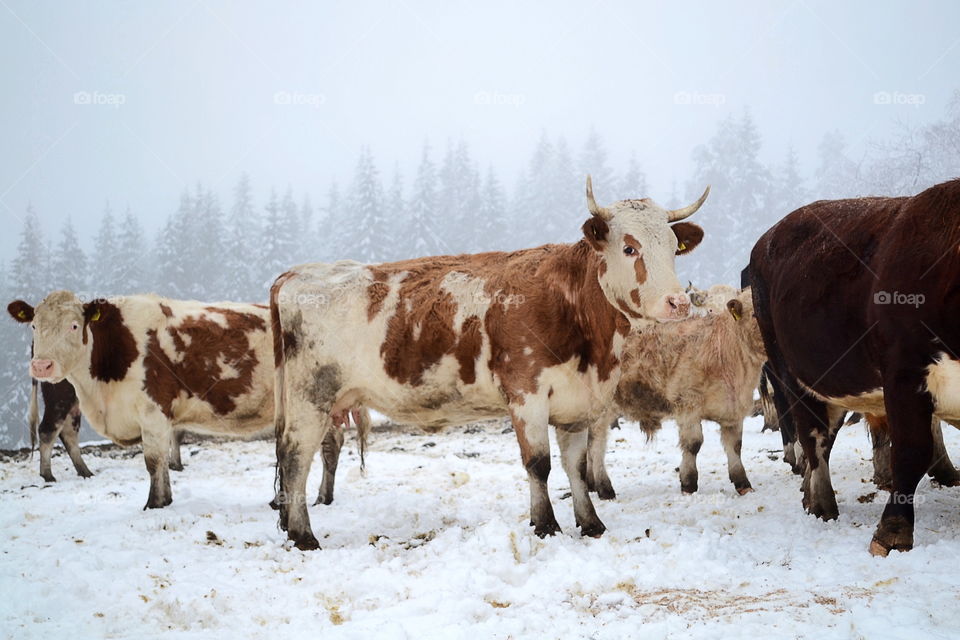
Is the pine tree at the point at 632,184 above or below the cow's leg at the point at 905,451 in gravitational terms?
above

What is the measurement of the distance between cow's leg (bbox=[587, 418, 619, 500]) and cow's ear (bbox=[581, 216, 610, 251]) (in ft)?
10.2

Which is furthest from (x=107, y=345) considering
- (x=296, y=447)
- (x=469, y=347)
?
(x=469, y=347)

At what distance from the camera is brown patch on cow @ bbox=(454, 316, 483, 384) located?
673 cm

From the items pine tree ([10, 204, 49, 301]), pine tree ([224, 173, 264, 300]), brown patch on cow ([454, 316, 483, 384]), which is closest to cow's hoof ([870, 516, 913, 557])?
brown patch on cow ([454, 316, 483, 384])

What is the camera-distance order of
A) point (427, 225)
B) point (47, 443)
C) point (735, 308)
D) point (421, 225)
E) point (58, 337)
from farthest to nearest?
point (427, 225), point (421, 225), point (47, 443), point (58, 337), point (735, 308)

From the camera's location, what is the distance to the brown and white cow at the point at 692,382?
873cm

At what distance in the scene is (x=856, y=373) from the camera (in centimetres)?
Answer: 550

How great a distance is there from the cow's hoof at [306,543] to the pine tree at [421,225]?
107ft

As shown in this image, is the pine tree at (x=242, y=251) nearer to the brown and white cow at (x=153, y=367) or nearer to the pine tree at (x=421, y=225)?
the pine tree at (x=421, y=225)

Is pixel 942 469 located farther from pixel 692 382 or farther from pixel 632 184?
pixel 632 184

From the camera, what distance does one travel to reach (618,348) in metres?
6.67

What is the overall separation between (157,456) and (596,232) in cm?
642

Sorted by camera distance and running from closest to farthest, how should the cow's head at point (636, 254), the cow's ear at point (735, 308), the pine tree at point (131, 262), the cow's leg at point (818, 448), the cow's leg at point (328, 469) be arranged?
the cow's head at point (636, 254)
the cow's leg at point (818, 448)
the cow's ear at point (735, 308)
the cow's leg at point (328, 469)
the pine tree at point (131, 262)

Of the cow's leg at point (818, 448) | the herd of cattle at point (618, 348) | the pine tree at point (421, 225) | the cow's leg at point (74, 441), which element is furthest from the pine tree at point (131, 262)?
the cow's leg at point (818, 448)
